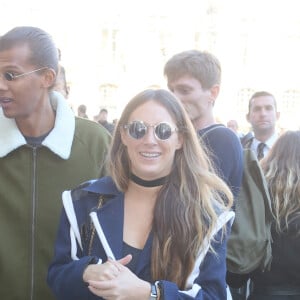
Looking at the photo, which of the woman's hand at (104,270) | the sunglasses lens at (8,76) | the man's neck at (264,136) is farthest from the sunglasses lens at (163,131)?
the man's neck at (264,136)

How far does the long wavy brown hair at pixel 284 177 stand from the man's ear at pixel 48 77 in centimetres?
160

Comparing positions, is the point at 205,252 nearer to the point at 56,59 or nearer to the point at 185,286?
the point at 185,286

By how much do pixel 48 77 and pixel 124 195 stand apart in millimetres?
758

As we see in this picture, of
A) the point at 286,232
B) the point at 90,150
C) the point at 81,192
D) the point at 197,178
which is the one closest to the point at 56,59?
the point at 90,150

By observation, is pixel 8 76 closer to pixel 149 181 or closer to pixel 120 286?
pixel 149 181

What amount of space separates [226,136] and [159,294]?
109cm

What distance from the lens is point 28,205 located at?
2.28 metres

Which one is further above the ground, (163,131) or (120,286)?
(163,131)

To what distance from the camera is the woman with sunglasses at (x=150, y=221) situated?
181cm

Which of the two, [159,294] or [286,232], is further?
[286,232]

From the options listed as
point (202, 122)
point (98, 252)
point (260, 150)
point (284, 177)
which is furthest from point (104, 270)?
point (260, 150)

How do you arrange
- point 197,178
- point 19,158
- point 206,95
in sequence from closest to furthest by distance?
point 197,178 < point 19,158 < point 206,95

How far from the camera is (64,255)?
189 cm

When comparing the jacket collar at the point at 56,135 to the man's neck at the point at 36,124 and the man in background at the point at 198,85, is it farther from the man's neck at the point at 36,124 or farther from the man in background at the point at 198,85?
the man in background at the point at 198,85
